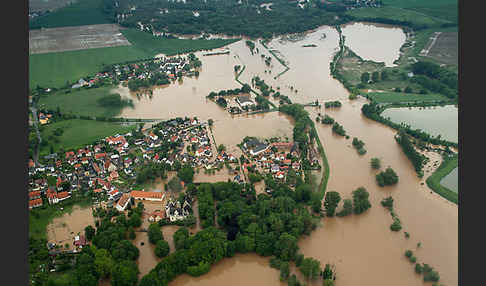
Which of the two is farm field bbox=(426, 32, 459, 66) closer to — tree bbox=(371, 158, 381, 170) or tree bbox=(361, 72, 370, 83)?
tree bbox=(361, 72, 370, 83)

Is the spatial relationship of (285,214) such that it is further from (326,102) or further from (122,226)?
(326,102)

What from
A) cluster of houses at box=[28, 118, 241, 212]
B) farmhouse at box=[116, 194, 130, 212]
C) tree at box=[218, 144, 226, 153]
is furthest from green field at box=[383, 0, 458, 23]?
farmhouse at box=[116, 194, 130, 212]

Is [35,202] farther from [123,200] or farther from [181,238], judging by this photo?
[181,238]

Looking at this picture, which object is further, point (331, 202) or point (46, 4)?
point (46, 4)

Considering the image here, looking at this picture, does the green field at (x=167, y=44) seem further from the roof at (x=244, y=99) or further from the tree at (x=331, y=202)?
the tree at (x=331, y=202)

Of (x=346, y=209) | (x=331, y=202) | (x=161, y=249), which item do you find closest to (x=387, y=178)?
(x=346, y=209)

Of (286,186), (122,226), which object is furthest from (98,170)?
(286,186)
